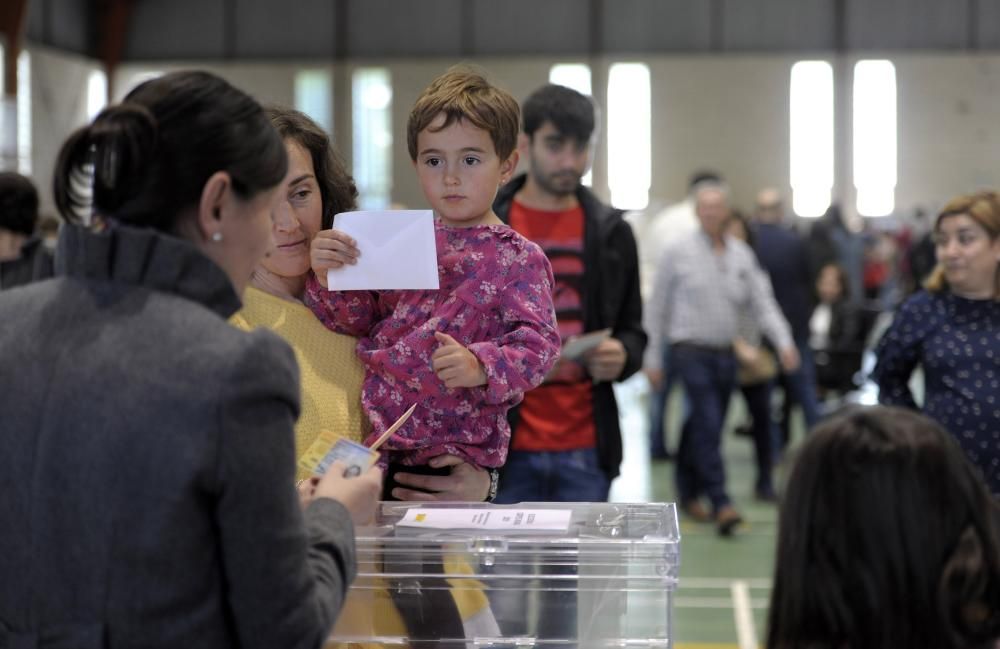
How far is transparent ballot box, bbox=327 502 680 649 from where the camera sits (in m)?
1.94

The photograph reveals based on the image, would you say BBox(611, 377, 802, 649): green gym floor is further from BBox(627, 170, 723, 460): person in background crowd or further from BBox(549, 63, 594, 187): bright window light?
BBox(549, 63, 594, 187): bright window light

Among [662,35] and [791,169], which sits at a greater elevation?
[662,35]

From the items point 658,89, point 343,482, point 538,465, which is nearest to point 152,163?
point 343,482

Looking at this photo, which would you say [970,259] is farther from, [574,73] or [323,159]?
[574,73]

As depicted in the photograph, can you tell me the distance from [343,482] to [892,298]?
17440 millimetres

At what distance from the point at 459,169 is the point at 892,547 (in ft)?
3.76

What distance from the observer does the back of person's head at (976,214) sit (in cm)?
392

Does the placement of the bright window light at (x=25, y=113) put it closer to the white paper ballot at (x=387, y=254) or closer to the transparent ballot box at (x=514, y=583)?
the white paper ballot at (x=387, y=254)

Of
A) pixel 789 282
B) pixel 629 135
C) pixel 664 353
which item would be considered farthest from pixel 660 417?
pixel 629 135

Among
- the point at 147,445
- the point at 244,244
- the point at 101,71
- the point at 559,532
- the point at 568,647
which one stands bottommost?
the point at 568,647

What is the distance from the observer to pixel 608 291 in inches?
152

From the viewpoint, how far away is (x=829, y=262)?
39.5ft

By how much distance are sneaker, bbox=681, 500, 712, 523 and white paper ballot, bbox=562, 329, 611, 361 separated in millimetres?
3735

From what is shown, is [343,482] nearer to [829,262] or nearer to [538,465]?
[538,465]
